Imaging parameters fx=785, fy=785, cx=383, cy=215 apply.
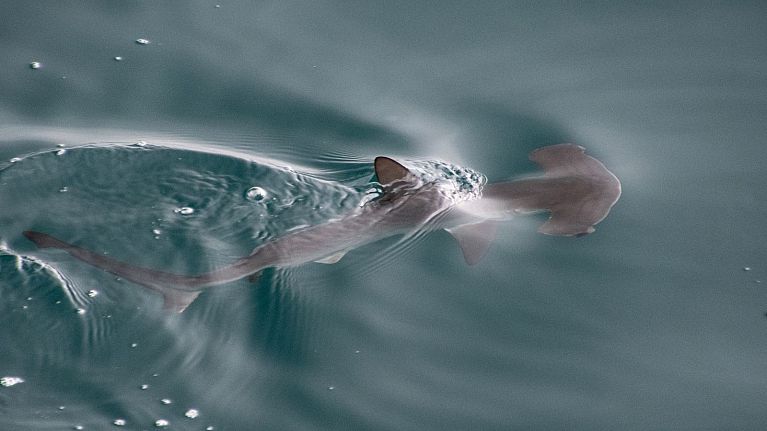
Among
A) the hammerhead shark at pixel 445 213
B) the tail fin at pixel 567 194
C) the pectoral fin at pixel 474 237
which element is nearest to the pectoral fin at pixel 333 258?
the hammerhead shark at pixel 445 213

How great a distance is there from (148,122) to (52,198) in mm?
918

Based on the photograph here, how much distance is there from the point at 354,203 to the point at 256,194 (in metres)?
0.68

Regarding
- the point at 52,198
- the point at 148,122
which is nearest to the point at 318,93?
the point at 148,122

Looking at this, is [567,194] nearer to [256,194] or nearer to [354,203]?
[354,203]

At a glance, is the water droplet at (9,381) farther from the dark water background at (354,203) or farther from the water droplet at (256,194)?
the water droplet at (256,194)

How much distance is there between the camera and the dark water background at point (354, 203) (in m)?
4.06

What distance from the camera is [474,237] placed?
491 centimetres

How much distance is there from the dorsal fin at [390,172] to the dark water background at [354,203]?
359 mm

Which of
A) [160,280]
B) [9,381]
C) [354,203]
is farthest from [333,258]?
[9,381]

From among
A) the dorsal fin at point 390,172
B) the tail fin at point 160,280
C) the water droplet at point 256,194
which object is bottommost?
the tail fin at point 160,280

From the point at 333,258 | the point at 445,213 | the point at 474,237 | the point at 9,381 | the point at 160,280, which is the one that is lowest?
the point at 9,381

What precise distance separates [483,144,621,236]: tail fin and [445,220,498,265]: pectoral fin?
0.21 metres

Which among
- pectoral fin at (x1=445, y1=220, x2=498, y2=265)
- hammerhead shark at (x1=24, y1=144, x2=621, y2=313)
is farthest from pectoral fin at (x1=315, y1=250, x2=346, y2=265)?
pectoral fin at (x1=445, y1=220, x2=498, y2=265)

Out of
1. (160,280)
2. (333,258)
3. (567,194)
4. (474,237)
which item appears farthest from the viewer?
(567,194)
